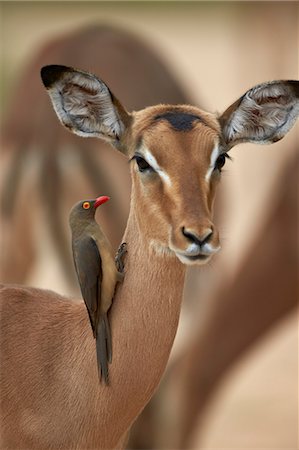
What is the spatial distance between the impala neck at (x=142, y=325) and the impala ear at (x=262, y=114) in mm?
386

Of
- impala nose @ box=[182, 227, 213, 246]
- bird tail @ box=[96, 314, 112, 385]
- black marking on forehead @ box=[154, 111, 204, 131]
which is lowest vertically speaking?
bird tail @ box=[96, 314, 112, 385]

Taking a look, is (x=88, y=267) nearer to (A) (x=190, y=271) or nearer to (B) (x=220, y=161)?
(B) (x=220, y=161)

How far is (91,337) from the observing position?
3.06 meters

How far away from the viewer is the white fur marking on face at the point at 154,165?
2898mm

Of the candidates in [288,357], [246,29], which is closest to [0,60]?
[246,29]

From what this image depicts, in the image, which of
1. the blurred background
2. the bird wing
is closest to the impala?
the bird wing

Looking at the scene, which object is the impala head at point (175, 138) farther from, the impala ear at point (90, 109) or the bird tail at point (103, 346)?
the bird tail at point (103, 346)

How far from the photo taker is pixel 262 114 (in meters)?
3.23

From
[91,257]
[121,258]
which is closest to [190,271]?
[121,258]

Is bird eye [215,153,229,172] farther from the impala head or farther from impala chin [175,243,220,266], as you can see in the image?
impala chin [175,243,220,266]

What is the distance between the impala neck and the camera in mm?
2982

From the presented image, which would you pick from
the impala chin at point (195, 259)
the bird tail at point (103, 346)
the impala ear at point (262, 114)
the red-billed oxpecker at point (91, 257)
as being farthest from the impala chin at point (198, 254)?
the impala ear at point (262, 114)

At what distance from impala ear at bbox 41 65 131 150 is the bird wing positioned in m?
0.39

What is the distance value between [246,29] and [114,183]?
695 centimetres
